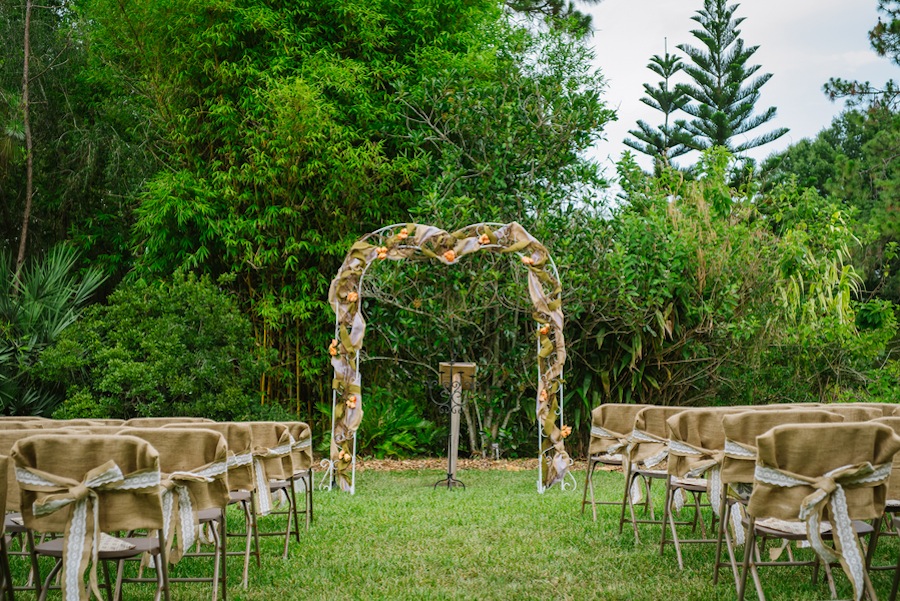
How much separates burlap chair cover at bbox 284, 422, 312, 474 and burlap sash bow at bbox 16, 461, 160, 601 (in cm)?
240

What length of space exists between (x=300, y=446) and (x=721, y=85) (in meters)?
16.9

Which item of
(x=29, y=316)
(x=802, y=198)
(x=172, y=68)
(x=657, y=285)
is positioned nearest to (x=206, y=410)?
(x=29, y=316)

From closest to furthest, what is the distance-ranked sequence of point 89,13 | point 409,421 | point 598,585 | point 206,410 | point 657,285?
point 598,585
point 206,410
point 657,285
point 409,421
point 89,13

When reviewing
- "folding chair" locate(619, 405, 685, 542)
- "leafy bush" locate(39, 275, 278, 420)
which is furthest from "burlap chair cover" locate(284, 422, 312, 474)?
"leafy bush" locate(39, 275, 278, 420)

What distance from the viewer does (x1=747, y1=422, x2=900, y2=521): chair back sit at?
3.02 meters

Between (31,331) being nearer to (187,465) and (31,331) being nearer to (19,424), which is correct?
(19,424)

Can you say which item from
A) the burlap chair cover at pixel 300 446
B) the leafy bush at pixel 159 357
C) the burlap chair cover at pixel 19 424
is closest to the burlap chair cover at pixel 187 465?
the burlap chair cover at pixel 19 424

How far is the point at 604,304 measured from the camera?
981 centimetres

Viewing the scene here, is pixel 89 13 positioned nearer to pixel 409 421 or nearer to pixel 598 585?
pixel 409 421

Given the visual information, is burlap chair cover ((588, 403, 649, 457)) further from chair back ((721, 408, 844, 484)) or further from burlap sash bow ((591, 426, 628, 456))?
chair back ((721, 408, 844, 484))

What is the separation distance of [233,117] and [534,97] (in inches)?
132

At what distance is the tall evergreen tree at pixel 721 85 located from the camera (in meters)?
19.7

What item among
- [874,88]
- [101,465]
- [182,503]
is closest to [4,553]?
[101,465]

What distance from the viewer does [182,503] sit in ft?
11.4
